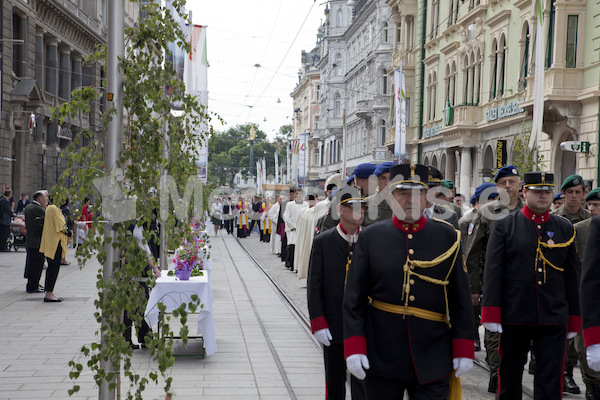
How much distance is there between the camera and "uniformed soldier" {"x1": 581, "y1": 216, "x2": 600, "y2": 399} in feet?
14.3

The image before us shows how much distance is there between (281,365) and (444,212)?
2439 millimetres

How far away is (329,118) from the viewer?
72.8m

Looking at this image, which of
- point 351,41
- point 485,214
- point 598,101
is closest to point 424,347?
point 485,214

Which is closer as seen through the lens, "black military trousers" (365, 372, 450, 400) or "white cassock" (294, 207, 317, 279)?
"black military trousers" (365, 372, 450, 400)

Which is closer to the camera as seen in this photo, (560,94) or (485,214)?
(485,214)

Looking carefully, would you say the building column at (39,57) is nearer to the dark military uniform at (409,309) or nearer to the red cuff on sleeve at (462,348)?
the dark military uniform at (409,309)

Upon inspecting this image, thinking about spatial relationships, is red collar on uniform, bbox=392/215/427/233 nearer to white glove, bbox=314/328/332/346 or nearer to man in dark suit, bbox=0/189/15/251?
white glove, bbox=314/328/332/346

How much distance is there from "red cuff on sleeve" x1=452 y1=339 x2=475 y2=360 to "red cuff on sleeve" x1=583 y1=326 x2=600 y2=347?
635mm

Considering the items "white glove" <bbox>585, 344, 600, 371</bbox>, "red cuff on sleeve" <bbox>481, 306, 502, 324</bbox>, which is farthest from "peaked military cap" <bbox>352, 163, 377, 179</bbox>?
"white glove" <bbox>585, 344, 600, 371</bbox>

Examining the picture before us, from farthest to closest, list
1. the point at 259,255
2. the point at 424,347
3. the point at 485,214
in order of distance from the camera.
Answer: the point at 259,255
the point at 485,214
the point at 424,347

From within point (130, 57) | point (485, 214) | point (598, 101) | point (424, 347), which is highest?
point (598, 101)

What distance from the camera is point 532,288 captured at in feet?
20.3

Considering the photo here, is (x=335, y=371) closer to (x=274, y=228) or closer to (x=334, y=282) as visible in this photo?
(x=334, y=282)

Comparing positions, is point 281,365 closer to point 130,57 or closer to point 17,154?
point 130,57
